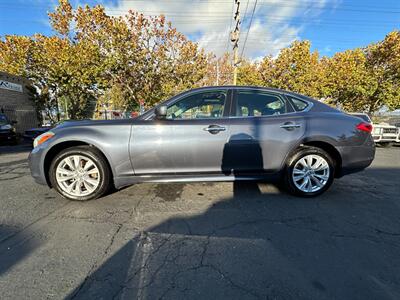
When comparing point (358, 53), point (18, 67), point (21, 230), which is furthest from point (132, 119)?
point (358, 53)

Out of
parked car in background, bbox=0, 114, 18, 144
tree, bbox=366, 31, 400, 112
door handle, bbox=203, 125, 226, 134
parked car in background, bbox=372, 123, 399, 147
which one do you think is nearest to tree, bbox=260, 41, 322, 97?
tree, bbox=366, 31, 400, 112

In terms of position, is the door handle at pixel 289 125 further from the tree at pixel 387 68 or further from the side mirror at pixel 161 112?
the tree at pixel 387 68

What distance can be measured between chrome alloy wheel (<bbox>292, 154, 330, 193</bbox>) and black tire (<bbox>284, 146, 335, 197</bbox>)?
4cm

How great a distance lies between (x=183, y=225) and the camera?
2.46 metres

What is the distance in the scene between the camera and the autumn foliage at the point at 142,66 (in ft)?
45.9

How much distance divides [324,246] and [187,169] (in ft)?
6.15

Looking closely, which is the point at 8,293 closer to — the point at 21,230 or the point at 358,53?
the point at 21,230

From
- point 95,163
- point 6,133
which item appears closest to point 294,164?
point 95,163

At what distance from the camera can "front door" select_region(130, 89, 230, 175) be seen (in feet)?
9.64

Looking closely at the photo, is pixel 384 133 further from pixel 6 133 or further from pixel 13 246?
pixel 6 133

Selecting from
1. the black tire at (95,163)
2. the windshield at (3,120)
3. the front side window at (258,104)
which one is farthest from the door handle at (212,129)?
the windshield at (3,120)

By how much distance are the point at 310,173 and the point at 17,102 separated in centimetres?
1839

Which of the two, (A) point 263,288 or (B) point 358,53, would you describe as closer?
A: (A) point 263,288

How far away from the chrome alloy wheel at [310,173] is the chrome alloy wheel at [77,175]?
3.08 meters
